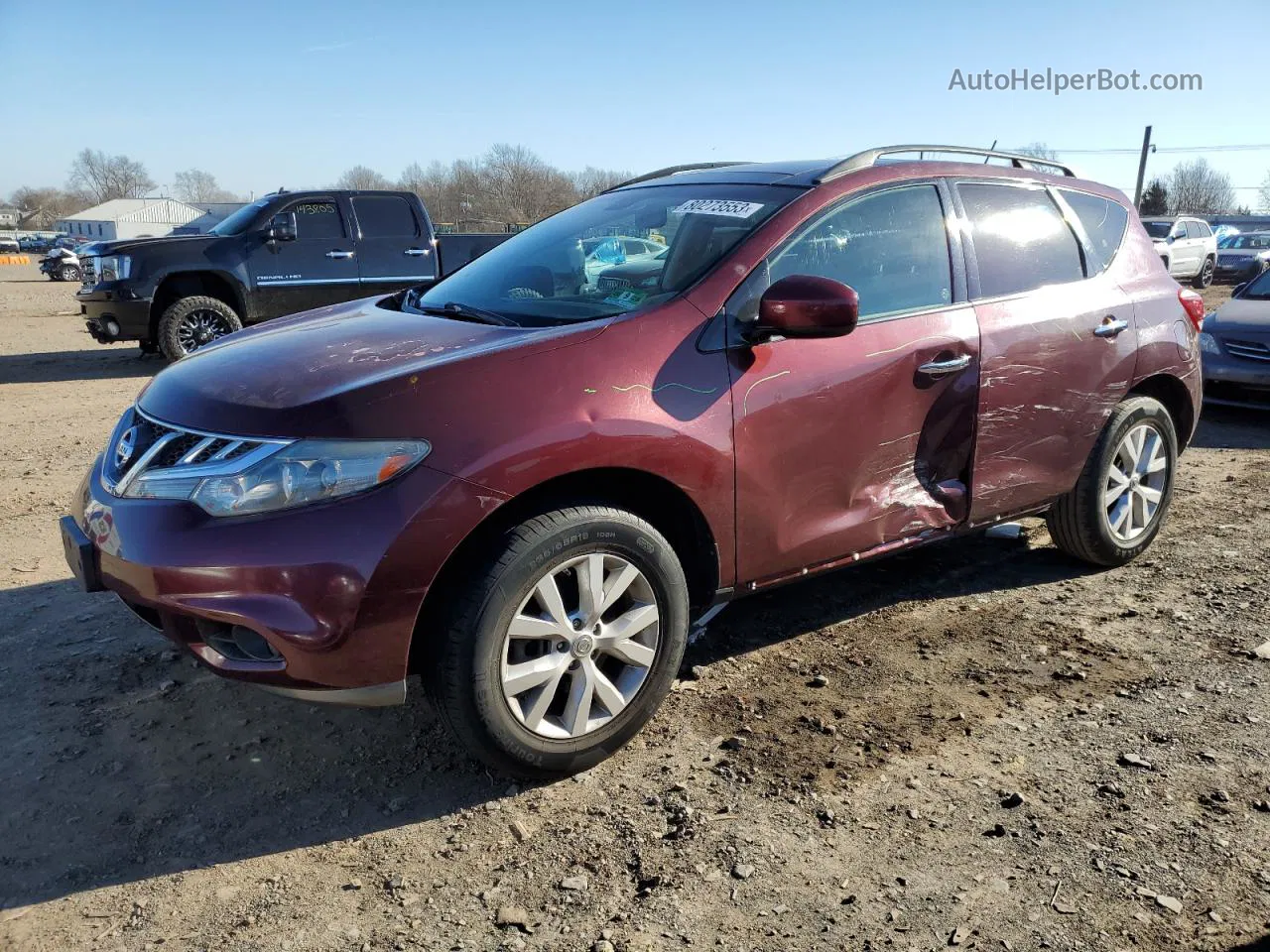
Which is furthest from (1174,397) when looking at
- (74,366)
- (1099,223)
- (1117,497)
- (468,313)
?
(74,366)

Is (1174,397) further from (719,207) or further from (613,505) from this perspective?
(613,505)

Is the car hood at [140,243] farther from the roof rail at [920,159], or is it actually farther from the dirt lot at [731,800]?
the roof rail at [920,159]

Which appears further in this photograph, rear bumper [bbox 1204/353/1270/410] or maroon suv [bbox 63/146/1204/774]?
rear bumper [bbox 1204/353/1270/410]

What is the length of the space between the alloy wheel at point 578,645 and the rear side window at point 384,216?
30.6ft

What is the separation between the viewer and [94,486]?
2.89 m

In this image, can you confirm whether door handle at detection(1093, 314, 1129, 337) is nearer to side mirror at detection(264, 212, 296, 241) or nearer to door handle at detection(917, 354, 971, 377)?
door handle at detection(917, 354, 971, 377)

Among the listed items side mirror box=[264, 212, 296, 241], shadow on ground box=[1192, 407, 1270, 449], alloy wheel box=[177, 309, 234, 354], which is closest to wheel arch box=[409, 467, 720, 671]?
shadow on ground box=[1192, 407, 1270, 449]

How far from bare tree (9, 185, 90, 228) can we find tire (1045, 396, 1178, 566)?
5628 inches

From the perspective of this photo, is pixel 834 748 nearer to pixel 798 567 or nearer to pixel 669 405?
pixel 798 567

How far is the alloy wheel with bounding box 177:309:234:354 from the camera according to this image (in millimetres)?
10375

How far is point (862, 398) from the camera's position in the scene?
10.8 ft

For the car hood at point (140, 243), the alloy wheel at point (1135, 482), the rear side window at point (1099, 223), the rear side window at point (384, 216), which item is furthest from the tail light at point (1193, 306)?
the car hood at point (140, 243)

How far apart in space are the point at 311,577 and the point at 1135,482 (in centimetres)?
376

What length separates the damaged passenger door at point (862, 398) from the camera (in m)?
3.07
